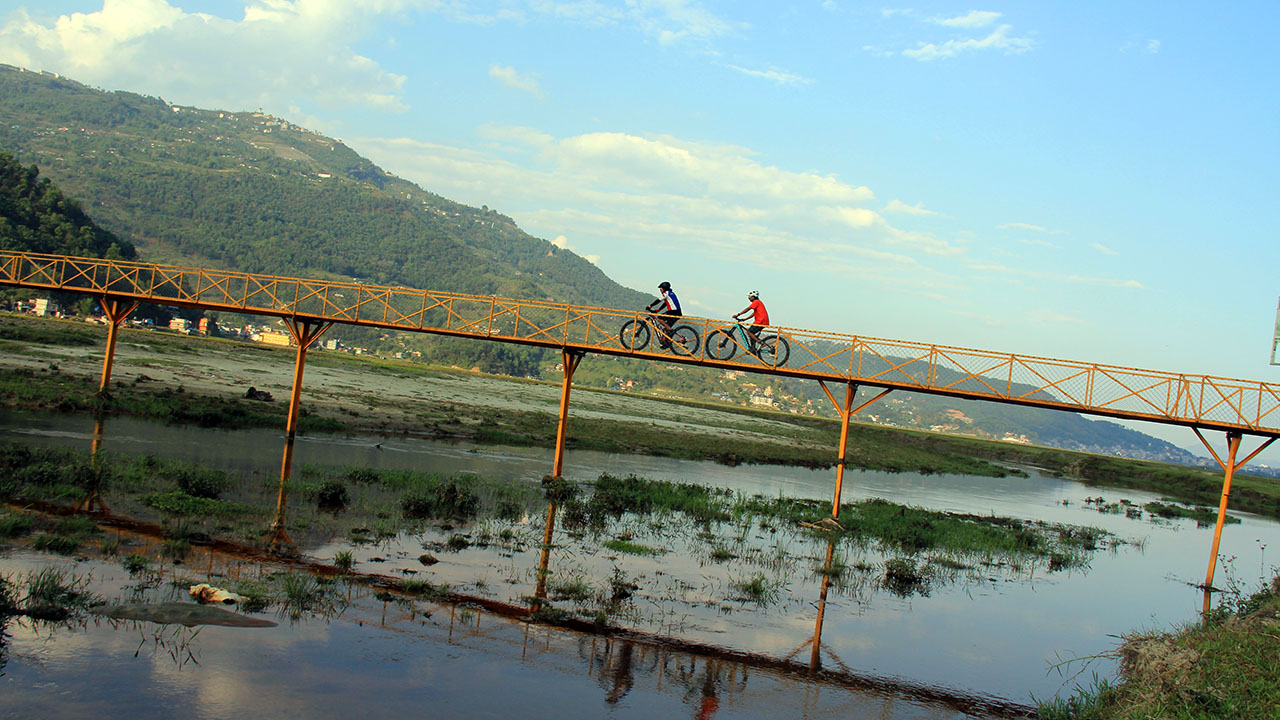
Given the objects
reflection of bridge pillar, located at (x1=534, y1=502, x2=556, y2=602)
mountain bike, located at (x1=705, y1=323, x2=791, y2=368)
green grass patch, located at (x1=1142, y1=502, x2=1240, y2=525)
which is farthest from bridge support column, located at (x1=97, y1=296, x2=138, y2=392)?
green grass patch, located at (x1=1142, y1=502, x2=1240, y2=525)

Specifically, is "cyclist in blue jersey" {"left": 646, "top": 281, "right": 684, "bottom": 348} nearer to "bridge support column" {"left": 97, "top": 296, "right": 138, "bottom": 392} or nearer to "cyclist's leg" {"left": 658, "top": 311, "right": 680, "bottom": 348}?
"cyclist's leg" {"left": 658, "top": 311, "right": 680, "bottom": 348}

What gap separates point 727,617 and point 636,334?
15.4 meters

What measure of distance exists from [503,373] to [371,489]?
144 metres

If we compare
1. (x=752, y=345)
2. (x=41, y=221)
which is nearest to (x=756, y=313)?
(x=752, y=345)

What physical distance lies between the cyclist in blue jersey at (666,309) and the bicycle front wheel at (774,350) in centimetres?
328

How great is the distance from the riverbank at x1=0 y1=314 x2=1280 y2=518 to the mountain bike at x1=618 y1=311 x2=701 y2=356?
54.1ft

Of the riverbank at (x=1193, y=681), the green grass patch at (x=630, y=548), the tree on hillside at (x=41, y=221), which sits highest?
the tree on hillside at (x=41, y=221)

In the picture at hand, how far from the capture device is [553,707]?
31.8 ft

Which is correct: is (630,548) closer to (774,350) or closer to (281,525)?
(281,525)

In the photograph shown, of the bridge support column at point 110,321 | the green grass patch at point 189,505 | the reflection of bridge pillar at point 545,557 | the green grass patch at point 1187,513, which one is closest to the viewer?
the reflection of bridge pillar at point 545,557

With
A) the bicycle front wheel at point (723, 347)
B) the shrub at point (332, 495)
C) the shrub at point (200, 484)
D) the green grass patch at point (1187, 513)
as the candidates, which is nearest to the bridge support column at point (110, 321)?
the shrub at point (200, 484)

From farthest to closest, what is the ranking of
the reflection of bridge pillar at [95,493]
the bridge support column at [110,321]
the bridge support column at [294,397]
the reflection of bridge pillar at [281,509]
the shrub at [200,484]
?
the bridge support column at [110,321]
the bridge support column at [294,397]
the shrub at [200,484]
the reflection of bridge pillar at [95,493]
the reflection of bridge pillar at [281,509]

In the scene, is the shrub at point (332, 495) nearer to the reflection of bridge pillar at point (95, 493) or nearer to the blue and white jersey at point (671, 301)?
A: the reflection of bridge pillar at point (95, 493)

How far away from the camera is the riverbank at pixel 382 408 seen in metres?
36.4
